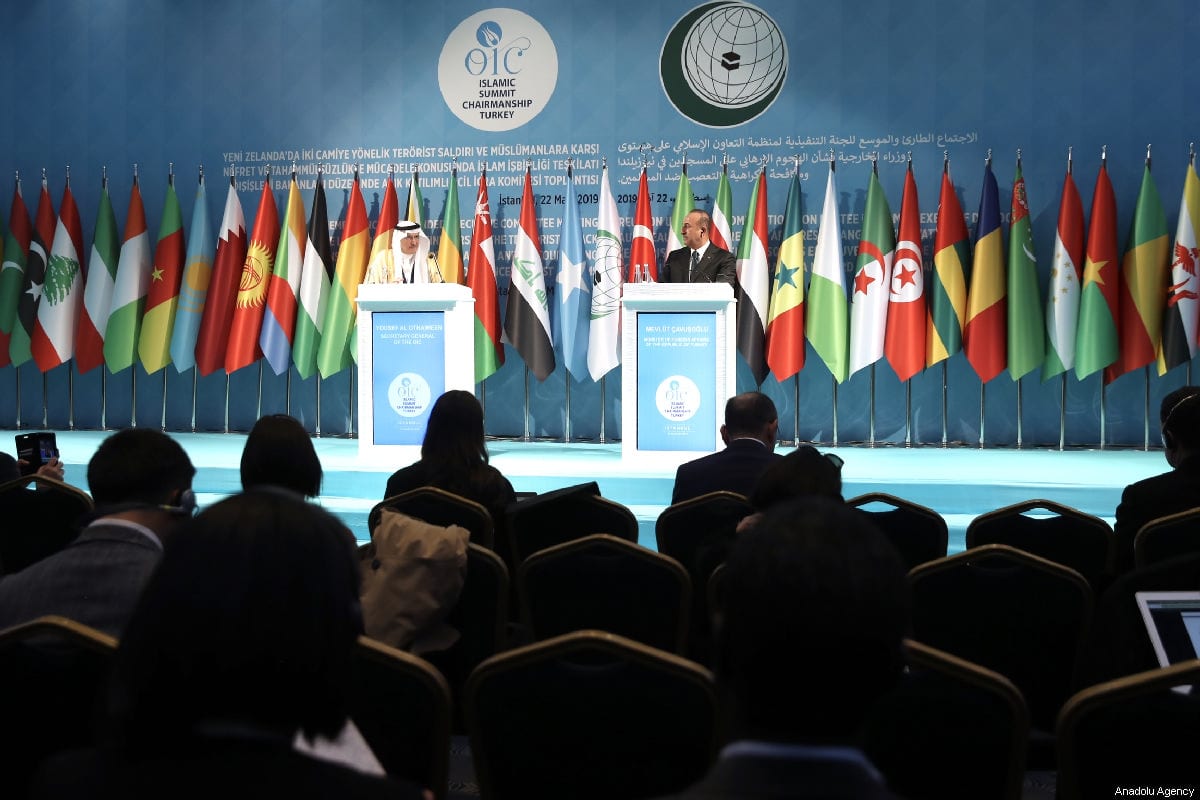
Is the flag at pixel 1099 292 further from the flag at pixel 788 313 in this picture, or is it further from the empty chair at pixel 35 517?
the empty chair at pixel 35 517

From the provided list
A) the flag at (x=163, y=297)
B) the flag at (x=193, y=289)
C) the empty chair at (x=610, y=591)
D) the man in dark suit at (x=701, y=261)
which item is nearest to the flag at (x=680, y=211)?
the man in dark suit at (x=701, y=261)

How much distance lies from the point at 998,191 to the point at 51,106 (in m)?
8.31

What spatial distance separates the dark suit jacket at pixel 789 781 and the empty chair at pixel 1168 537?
2.26m

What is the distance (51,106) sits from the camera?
34.8 feet

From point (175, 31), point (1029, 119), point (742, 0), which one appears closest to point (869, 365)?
point (1029, 119)

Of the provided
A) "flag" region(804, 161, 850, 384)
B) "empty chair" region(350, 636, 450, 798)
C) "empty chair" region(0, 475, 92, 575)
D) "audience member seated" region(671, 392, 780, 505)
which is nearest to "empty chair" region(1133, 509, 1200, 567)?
"audience member seated" region(671, 392, 780, 505)

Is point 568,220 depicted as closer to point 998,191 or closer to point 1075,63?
point 998,191

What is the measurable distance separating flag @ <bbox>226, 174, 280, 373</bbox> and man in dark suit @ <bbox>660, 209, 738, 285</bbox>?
3661mm

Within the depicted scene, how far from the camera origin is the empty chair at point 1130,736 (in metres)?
1.46

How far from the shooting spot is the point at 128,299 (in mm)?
9781

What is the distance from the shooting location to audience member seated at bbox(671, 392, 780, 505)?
3.71 m

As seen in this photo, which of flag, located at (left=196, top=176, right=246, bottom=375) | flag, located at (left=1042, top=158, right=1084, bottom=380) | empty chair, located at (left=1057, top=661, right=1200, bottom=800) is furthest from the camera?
flag, located at (left=196, top=176, right=246, bottom=375)

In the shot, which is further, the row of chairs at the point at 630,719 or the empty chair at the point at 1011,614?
the empty chair at the point at 1011,614

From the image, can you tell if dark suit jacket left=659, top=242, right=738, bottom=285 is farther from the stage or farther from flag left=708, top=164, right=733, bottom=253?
the stage
